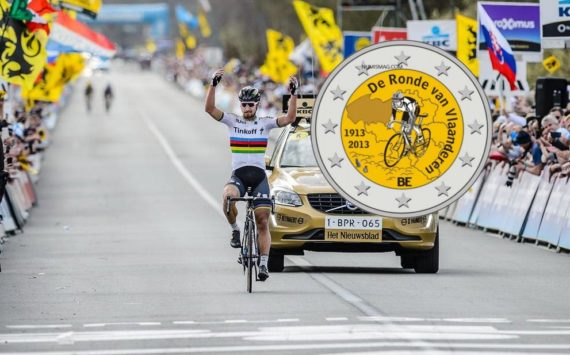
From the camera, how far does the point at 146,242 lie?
2292 centimetres

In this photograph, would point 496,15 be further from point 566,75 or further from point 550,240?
point 566,75

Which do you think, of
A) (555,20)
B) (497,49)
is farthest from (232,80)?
(555,20)

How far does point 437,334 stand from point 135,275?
612 centimetres

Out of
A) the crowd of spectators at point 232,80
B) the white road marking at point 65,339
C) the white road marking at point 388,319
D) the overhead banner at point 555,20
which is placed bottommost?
the crowd of spectators at point 232,80

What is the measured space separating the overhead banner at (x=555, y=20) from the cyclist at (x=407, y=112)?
36.3ft

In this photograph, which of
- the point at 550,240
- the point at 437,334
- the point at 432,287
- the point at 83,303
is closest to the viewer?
the point at 437,334

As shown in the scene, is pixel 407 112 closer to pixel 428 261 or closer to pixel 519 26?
pixel 428 261

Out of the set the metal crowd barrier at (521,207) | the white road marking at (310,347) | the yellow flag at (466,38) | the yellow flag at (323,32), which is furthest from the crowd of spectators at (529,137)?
the yellow flag at (323,32)

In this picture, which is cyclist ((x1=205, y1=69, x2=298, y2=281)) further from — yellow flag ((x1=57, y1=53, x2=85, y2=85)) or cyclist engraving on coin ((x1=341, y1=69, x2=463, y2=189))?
yellow flag ((x1=57, y1=53, x2=85, y2=85))

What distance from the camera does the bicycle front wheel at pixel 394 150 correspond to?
36.8 ft

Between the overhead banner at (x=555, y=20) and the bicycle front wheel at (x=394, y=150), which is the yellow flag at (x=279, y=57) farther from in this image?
the bicycle front wheel at (x=394, y=150)

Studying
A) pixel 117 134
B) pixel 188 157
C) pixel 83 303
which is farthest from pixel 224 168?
pixel 83 303

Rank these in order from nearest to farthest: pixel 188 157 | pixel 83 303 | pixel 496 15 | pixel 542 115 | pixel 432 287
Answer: pixel 83 303, pixel 432 287, pixel 542 115, pixel 496 15, pixel 188 157

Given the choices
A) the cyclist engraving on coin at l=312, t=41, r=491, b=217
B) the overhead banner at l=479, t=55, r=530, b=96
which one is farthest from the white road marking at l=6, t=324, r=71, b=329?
the overhead banner at l=479, t=55, r=530, b=96
